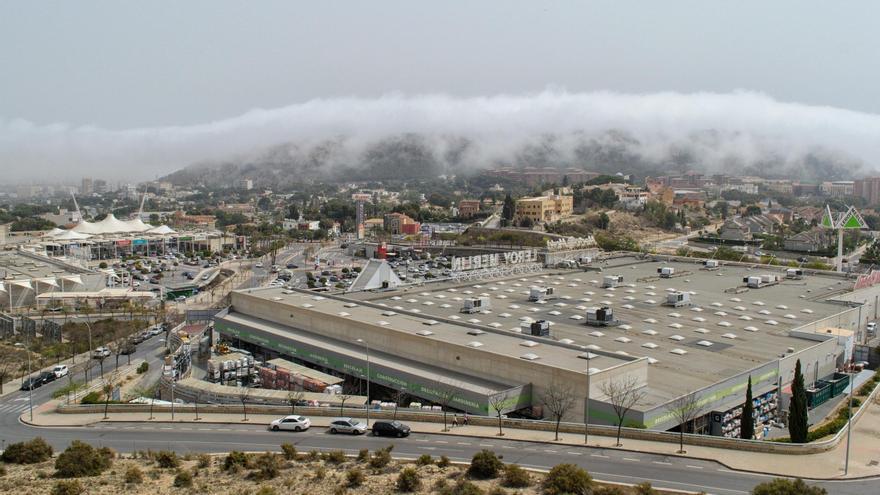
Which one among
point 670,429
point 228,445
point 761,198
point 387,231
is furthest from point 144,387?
point 761,198

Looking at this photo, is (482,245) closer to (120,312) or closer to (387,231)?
(387,231)

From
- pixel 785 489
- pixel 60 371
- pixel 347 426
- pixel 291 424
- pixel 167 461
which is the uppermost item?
pixel 785 489

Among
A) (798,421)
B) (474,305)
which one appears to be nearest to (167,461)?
A: (798,421)

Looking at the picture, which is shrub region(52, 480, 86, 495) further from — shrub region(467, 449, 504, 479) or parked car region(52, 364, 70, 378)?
parked car region(52, 364, 70, 378)

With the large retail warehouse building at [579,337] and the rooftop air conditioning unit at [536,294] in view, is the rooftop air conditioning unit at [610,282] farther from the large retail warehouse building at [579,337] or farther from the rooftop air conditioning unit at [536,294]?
the rooftop air conditioning unit at [536,294]

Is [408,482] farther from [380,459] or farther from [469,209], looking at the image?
[469,209]
